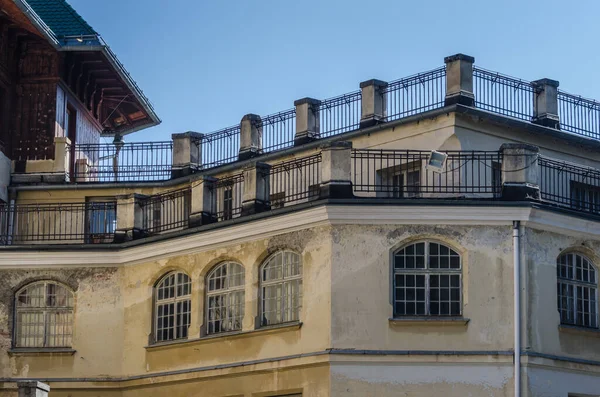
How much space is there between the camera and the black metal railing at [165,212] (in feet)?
133

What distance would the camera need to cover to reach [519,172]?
3525 centimetres

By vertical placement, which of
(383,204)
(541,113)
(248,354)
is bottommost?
(248,354)

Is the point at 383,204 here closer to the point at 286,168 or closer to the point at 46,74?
the point at 286,168

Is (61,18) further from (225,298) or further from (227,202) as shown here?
(225,298)

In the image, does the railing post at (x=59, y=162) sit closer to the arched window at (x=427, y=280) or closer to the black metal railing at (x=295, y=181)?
the black metal railing at (x=295, y=181)

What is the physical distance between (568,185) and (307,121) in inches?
326

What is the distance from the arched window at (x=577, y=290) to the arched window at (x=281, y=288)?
5983 mm

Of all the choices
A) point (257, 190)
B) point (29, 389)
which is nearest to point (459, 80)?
point (257, 190)

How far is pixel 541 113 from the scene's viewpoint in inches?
1628

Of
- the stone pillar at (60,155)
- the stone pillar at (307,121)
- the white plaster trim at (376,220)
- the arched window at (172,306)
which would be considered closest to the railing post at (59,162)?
the stone pillar at (60,155)

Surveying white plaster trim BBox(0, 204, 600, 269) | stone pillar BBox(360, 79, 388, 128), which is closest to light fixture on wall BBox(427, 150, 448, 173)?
white plaster trim BBox(0, 204, 600, 269)

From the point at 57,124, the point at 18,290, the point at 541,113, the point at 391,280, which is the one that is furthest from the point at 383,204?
the point at 57,124

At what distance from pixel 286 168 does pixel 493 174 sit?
16.3 ft

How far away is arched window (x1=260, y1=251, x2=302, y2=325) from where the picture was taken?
3612 cm
